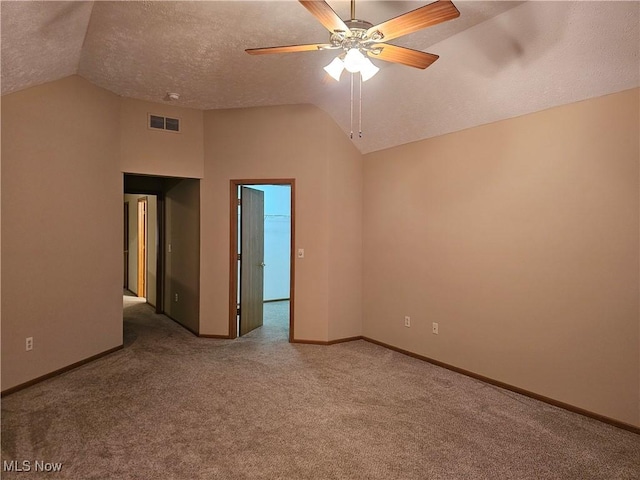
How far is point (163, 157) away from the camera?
4711 millimetres

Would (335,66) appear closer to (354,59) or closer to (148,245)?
(354,59)

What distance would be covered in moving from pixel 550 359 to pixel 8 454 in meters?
3.77

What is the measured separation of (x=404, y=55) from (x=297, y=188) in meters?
2.56

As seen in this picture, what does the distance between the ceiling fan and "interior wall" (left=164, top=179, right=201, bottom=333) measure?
3153mm

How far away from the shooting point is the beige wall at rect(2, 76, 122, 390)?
3.25m

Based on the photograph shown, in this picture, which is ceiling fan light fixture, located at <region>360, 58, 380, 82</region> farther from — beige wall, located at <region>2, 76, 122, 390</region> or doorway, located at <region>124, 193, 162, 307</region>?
doorway, located at <region>124, 193, 162, 307</region>

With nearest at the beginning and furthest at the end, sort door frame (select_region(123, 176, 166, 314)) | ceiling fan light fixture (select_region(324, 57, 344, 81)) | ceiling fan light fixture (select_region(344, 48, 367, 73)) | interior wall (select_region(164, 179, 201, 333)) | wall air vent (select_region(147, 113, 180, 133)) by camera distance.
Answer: ceiling fan light fixture (select_region(344, 48, 367, 73)) < ceiling fan light fixture (select_region(324, 57, 344, 81)) < wall air vent (select_region(147, 113, 180, 133)) < interior wall (select_region(164, 179, 201, 333)) < door frame (select_region(123, 176, 166, 314))

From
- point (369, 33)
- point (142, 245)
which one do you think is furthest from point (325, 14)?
point (142, 245)

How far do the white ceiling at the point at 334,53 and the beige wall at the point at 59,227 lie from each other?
310 millimetres

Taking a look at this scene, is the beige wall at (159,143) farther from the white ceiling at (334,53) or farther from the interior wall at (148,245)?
the interior wall at (148,245)

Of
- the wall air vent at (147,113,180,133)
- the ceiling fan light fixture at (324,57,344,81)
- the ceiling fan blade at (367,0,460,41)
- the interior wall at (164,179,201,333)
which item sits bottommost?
the interior wall at (164,179,201,333)

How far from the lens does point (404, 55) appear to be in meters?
2.41

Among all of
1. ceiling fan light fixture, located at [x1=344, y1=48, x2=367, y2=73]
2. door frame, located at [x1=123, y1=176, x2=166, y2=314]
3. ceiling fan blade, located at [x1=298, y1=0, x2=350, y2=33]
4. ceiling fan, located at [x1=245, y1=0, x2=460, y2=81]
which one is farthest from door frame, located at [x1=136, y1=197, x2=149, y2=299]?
ceiling fan blade, located at [x1=298, y1=0, x2=350, y2=33]

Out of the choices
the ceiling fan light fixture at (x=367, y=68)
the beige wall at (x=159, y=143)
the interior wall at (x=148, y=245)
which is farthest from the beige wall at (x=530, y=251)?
the interior wall at (x=148, y=245)
